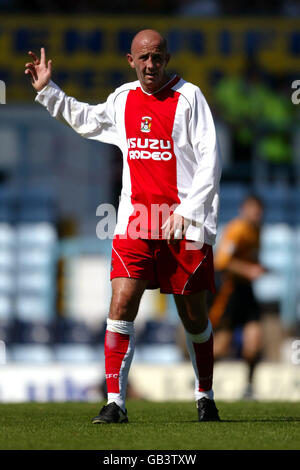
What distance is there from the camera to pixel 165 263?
6.12 m

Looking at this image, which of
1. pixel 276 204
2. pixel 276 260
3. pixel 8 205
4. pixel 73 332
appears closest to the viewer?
pixel 73 332

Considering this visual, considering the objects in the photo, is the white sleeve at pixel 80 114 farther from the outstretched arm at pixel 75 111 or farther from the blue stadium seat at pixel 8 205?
the blue stadium seat at pixel 8 205

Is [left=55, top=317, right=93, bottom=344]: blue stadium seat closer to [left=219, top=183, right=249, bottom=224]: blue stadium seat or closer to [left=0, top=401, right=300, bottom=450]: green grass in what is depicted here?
[left=219, top=183, right=249, bottom=224]: blue stadium seat

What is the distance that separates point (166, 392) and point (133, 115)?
747cm

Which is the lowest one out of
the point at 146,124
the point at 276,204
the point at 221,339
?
the point at 221,339

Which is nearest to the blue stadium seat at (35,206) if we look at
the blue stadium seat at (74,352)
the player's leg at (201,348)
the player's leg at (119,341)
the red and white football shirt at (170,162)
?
the blue stadium seat at (74,352)

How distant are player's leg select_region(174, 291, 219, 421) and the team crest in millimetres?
975

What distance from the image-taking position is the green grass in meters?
5.00

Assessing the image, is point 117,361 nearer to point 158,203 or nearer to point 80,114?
point 158,203

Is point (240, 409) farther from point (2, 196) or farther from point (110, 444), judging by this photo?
point (2, 196)

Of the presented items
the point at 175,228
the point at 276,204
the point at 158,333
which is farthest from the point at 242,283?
the point at 276,204

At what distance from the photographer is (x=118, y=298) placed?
6.05 m

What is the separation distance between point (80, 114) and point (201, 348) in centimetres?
157

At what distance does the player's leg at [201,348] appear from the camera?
6238 mm
